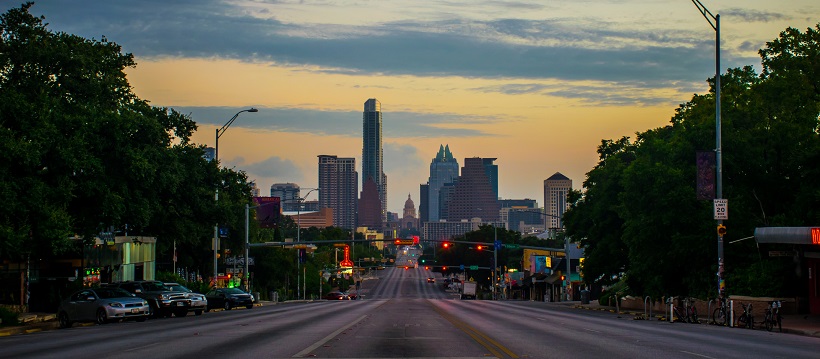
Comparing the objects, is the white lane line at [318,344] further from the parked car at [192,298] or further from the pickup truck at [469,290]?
the pickup truck at [469,290]

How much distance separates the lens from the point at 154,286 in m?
46.2

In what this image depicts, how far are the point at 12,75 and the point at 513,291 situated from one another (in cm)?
12395

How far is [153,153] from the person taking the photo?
4506 centimetres

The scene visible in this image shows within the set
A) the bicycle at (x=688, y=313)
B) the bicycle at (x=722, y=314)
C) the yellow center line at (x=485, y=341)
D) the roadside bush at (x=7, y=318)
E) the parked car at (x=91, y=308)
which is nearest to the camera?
the yellow center line at (x=485, y=341)

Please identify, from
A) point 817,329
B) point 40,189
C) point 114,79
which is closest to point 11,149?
point 40,189

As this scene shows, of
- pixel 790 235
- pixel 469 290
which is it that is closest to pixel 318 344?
Result: pixel 790 235

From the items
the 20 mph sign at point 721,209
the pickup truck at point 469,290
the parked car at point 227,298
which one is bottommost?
the pickup truck at point 469,290

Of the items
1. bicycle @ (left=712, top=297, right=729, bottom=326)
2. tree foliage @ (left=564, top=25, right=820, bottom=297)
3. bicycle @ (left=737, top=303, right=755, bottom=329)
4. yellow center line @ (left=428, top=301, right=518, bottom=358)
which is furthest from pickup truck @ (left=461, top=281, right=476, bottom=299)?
yellow center line @ (left=428, top=301, right=518, bottom=358)

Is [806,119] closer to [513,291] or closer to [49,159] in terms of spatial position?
[49,159]

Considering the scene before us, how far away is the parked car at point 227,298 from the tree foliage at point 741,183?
989 inches

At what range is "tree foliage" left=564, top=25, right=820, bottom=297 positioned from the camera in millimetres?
42750

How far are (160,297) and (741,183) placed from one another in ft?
94.6

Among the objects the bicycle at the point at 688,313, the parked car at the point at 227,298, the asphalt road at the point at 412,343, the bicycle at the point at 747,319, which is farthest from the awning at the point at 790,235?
the parked car at the point at 227,298

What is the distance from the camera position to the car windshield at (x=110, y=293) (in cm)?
3897
